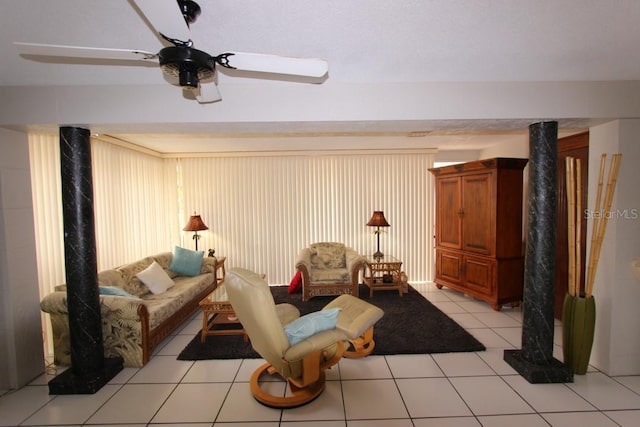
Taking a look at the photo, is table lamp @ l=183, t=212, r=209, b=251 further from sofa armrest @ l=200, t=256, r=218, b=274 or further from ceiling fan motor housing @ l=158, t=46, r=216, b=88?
ceiling fan motor housing @ l=158, t=46, r=216, b=88

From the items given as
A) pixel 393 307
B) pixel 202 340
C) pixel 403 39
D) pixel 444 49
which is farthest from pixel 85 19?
pixel 393 307

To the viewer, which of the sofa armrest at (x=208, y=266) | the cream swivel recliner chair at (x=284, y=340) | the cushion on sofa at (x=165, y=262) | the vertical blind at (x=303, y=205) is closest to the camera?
the cream swivel recliner chair at (x=284, y=340)

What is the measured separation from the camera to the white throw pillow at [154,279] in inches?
143

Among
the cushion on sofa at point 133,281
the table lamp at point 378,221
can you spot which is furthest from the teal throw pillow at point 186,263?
the table lamp at point 378,221

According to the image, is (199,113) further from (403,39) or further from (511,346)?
(511,346)

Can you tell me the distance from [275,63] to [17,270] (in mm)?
2843

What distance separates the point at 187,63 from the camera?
4.30ft

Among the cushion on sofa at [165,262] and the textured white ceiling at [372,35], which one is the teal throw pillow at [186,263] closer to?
the cushion on sofa at [165,262]

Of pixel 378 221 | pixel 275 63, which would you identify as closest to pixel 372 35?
pixel 275 63

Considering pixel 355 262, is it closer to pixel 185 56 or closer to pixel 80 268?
pixel 80 268

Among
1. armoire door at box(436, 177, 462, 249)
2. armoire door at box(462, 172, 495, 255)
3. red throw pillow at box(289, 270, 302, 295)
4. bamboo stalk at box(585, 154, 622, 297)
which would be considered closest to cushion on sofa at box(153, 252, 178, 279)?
red throw pillow at box(289, 270, 302, 295)

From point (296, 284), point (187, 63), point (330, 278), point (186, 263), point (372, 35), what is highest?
point (372, 35)

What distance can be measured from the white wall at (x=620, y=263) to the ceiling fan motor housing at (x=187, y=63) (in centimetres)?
319

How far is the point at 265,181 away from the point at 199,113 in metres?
3.05
